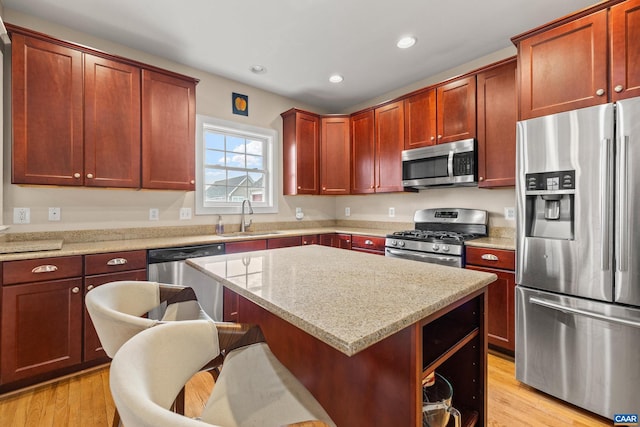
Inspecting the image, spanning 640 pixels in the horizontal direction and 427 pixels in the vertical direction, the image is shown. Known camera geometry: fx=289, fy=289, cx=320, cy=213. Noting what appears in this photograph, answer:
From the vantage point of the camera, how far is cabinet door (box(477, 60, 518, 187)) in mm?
2451

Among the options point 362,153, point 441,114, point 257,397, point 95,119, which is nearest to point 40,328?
point 95,119

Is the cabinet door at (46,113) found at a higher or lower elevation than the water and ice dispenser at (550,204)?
higher

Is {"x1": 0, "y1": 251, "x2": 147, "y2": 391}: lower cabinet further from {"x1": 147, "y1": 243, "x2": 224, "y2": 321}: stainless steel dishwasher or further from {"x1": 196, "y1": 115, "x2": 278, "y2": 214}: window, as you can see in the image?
{"x1": 196, "y1": 115, "x2": 278, "y2": 214}: window

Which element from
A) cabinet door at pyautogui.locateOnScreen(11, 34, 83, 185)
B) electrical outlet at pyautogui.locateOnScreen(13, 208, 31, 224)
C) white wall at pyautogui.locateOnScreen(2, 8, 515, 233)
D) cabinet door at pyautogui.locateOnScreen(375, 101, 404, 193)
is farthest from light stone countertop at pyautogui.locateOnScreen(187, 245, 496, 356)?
cabinet door at pyautogui.locateOnScreen(375, 101, 404, 193)

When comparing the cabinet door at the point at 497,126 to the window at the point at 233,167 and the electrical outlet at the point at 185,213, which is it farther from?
the electrical outlet at the point at 185,213

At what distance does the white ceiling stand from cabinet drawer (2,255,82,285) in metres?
1.90

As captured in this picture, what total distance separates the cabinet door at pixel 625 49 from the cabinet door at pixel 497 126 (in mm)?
716

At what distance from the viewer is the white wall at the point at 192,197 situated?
233 cm

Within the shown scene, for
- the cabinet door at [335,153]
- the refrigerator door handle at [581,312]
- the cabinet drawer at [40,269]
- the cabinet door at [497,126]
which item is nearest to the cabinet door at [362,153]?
the cabinet door at [335,153]

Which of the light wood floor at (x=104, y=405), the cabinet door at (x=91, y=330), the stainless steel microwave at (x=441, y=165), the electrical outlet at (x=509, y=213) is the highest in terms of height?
the stainless steel microwave at (x=441, y=165)

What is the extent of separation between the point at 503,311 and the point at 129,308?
8.20 ft

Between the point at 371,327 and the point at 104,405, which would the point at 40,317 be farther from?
the point at 371,327

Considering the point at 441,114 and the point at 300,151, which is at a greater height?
the point at 441,114

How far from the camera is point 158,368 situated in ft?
2.31
